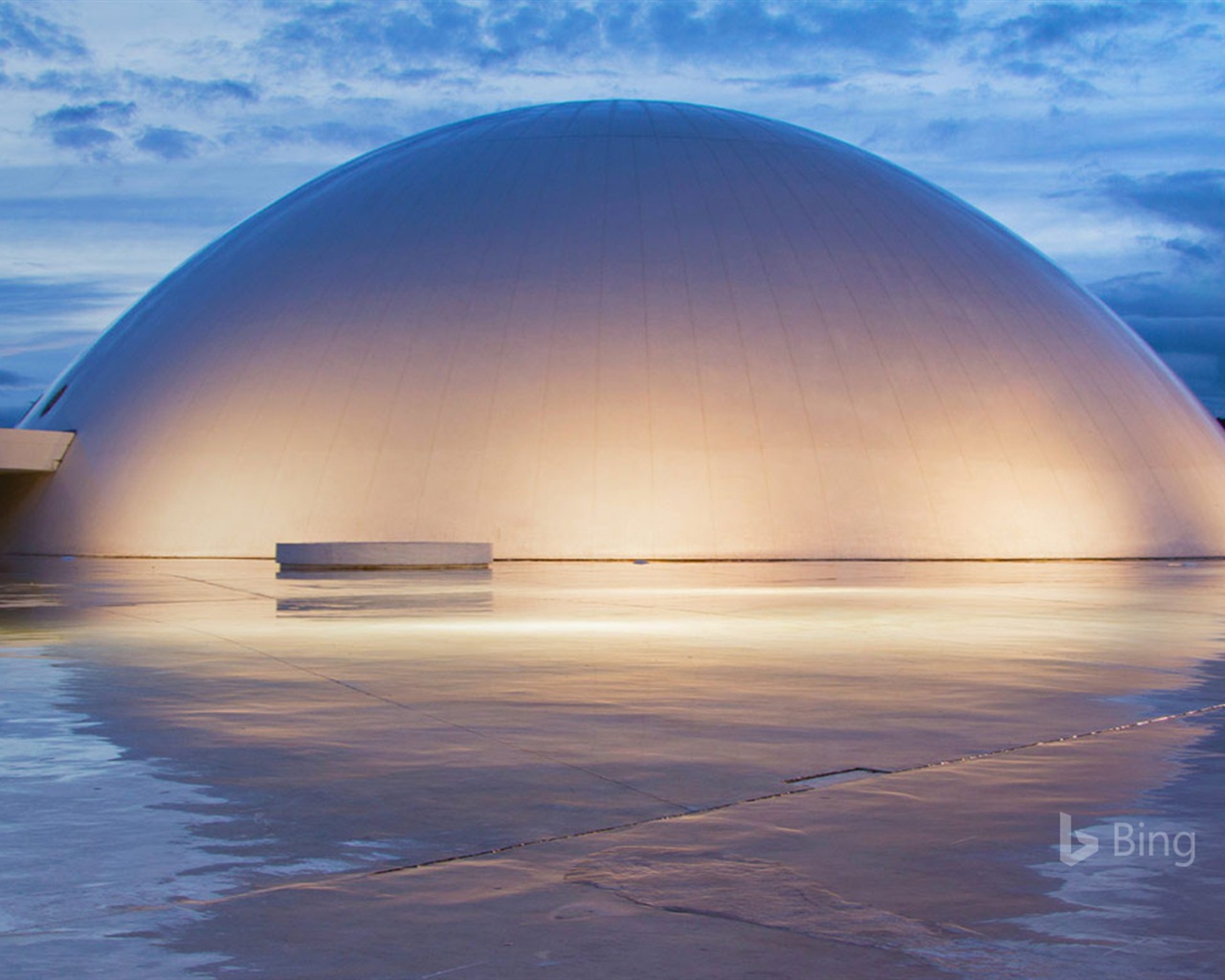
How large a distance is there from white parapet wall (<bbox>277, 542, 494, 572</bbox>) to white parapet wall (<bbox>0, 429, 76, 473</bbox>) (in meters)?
10.1

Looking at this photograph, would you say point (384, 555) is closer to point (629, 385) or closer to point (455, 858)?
point (629, 385)

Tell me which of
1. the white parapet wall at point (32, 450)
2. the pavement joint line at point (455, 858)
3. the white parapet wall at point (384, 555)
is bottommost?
the pavement joint line at point (455, 858)

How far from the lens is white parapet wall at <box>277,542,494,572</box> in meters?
24.5

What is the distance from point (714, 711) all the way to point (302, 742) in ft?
6.71

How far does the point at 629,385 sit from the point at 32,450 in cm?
1358

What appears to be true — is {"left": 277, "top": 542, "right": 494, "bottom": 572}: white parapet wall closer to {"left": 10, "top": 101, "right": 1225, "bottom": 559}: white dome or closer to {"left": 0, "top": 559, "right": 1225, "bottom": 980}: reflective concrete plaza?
{"left": 10, "top": 101, "right": 1225, "bottom": 559}: white dome

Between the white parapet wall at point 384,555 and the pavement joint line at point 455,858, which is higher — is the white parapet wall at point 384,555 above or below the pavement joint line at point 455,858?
above

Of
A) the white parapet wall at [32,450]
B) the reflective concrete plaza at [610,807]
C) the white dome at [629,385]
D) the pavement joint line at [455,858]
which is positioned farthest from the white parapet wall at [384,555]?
the pavement joint line at [455,858]

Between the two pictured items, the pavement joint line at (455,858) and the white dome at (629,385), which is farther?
the white dome at (629,385)

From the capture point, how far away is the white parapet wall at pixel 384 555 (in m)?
24.5

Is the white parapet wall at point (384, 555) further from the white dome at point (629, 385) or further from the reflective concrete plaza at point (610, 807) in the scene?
the reflective concrete plaza at point (610, 807)

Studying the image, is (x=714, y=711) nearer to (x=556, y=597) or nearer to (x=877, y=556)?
(x=556, y=597)

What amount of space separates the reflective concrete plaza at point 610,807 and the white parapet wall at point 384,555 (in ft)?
43.9

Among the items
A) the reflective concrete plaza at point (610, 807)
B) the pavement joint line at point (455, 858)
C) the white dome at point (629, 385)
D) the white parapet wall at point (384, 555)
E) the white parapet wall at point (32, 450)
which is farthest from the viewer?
the white parapet wall at point (32, 450)
